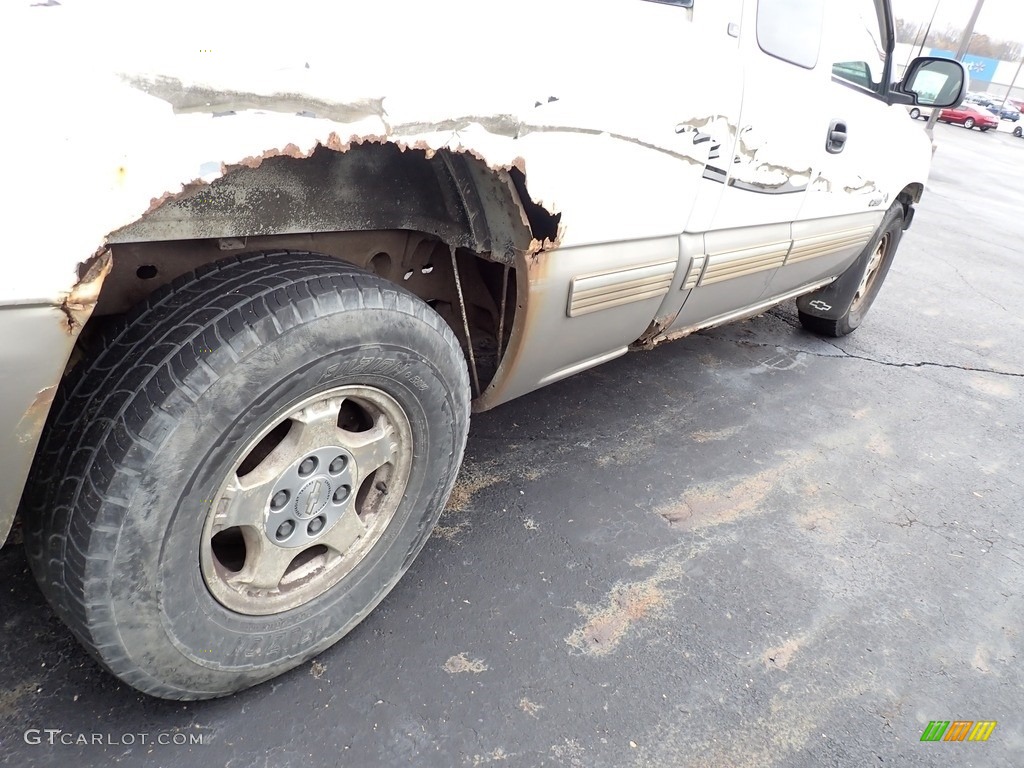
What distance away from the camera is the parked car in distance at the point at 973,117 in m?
30.8

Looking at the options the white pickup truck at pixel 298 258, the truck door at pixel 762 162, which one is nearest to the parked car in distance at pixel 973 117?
the truck door at pixel 762 162

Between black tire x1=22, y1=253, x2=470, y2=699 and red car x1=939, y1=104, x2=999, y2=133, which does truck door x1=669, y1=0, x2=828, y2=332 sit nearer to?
black tire x1=22, y1=253, x2=470, y2=699

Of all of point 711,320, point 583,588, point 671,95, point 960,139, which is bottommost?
point 583,588

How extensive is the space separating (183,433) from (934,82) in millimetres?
4153

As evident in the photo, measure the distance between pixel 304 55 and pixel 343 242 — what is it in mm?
728

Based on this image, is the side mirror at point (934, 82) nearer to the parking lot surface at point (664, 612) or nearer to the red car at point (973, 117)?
the parking lot surface at point (664, 612)

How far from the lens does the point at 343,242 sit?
187cm

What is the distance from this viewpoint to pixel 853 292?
4371 mm

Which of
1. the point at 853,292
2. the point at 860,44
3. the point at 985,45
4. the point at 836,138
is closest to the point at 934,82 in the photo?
the point at 860,44

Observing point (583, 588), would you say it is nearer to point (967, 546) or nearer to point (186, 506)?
point (186, 506)

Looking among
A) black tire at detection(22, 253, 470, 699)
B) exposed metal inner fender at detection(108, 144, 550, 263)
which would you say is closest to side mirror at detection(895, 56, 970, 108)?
exposed metal inner fender at detection(108, 144, 550, 263)

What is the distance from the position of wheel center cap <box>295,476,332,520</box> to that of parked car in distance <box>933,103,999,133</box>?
3700 centimetres

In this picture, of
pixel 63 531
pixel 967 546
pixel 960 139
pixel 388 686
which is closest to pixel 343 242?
pixel 63 531

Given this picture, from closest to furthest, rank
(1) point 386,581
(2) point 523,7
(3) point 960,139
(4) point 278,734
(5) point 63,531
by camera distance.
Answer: (5) point 63,531 < (2) point 523,7 < (4) point 278,734 < (1) point 386,581 < (3) point 960,139
